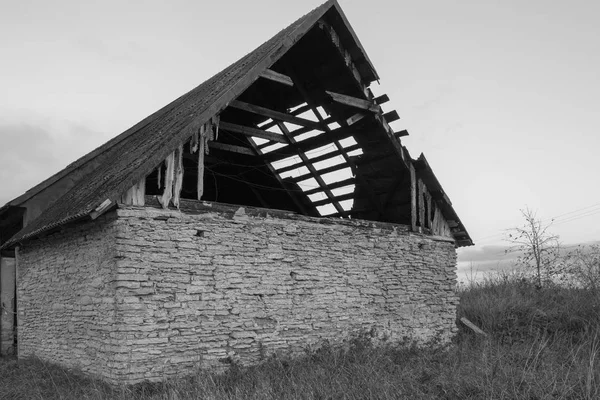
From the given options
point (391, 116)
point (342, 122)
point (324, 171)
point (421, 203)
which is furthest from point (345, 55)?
point (421, 203)

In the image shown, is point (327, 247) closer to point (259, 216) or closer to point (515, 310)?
point (259, 216)

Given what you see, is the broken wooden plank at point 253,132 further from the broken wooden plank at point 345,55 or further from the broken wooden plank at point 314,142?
the broken wooden plank at point 345,55

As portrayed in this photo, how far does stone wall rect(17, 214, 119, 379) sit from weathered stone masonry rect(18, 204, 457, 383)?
26 mm

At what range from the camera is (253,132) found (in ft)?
31.6

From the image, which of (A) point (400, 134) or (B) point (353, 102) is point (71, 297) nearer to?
(B) point (353, 102)

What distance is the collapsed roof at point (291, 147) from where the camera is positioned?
855cm

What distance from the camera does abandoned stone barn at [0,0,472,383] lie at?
701 cm

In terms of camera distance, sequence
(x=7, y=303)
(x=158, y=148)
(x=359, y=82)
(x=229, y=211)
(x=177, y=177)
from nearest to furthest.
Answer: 1. (x=158, y=148)
2. (x=177, y=177)
3. (x=229, y=211)
4. (x=359, y=82)
5. (x=7, y=303)

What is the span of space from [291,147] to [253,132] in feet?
4.08

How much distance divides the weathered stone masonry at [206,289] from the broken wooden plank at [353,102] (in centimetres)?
203

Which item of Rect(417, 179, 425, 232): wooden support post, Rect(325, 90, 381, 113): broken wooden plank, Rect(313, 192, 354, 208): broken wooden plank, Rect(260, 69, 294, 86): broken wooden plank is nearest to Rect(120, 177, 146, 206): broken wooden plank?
Rect(260, 69, 294, 86): broken wooden plank

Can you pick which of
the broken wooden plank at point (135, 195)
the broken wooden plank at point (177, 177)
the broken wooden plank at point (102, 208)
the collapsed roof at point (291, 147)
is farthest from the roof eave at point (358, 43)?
the broken wooden plank at point (102, 208)

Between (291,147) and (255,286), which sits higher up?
(291,147)

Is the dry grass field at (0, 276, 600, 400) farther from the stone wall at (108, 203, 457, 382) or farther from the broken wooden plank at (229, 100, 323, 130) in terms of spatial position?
the broken wooden plank at (229, 100, 323, 130)
